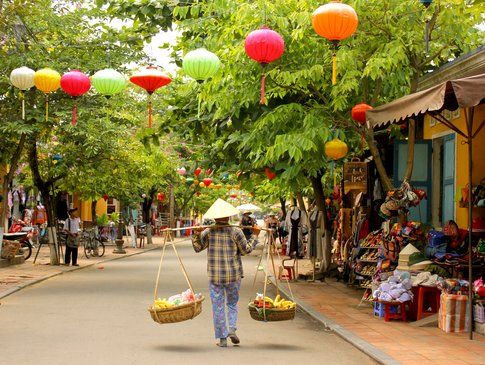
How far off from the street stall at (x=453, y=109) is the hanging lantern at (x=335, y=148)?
1902mm

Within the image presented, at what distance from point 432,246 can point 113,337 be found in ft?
18.0

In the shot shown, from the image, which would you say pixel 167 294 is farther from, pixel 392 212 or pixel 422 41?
pixel 422 41

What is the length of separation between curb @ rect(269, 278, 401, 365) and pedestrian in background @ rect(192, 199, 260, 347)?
1.61 meters

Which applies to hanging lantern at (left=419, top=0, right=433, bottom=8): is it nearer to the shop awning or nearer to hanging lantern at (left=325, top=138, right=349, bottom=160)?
the shop awning

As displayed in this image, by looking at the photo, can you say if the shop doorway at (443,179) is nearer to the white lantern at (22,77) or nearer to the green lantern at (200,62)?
the green lantern at (200,62)

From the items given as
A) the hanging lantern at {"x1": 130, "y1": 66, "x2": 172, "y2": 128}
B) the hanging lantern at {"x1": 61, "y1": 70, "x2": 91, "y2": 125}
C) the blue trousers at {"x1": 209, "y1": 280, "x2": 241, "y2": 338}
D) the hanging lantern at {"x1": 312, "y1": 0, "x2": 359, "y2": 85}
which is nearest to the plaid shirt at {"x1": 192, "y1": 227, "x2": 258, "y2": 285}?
the blue trousers at {"x1": 209, "y1": 280, "x2": 241, "y2": 338}

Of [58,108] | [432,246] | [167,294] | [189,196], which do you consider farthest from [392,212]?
[189,196]

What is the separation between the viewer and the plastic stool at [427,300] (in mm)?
11977

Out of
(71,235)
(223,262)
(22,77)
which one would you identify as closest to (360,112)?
(223,262)

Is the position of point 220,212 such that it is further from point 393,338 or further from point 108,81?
point 108,81

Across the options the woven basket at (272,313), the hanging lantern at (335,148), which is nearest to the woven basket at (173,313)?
the woven basket at (272,313)

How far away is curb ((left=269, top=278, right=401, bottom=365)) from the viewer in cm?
884

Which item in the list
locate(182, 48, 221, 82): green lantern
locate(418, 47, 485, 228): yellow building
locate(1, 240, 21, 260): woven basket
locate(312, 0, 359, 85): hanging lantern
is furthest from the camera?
locate(1, 240, 21, 260): woven basket

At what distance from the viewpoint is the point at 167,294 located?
16.5 meters
